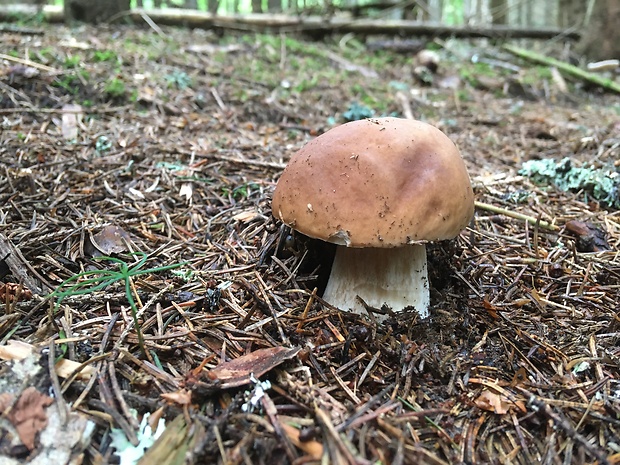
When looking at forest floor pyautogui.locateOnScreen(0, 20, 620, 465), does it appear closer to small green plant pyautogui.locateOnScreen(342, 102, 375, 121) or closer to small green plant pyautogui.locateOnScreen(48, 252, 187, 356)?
small green plant pyautogui.locateOnScreen(48, 252, 187, 356)

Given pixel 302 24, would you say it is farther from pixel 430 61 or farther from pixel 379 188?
pixel 379 188

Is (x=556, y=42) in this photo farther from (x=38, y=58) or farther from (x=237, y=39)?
(x=38, y=58)

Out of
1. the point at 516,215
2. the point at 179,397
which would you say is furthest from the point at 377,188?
the point at 516,215

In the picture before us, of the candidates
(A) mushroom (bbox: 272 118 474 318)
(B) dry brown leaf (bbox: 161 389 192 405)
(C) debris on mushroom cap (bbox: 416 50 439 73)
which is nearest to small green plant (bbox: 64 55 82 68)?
(A) mushroom (bbox: 272 118 474 318)

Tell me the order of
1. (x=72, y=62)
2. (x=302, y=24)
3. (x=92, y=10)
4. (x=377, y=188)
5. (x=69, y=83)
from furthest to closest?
(x=302, y=24) → (x=92, y=10) → (x=72, y=62) → (x=69, y=83) → (x=377, y=188)

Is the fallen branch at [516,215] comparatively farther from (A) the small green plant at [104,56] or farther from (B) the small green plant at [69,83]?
(A) the small green plant at [104,56]

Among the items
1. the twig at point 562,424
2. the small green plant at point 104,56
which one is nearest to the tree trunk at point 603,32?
the small green plant at point 104,56

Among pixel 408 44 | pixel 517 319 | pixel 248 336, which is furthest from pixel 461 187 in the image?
pixel 408 44
